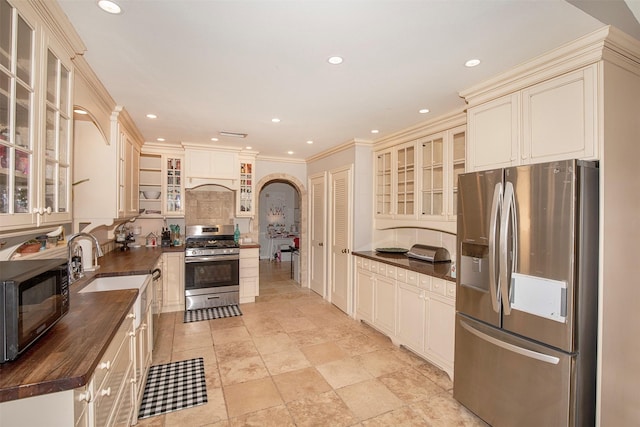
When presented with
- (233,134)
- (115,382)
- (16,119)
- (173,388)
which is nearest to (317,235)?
(233,134)

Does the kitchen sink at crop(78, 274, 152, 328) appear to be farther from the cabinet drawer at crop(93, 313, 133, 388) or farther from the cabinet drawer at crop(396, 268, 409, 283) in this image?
the cabinet drawer at crop(396, 268, 409, 283)

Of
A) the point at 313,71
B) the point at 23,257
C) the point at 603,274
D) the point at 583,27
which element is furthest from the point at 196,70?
the point at 603,274

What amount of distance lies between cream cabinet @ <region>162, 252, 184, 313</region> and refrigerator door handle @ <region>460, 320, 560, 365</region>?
3.85m

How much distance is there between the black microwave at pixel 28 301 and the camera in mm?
1081

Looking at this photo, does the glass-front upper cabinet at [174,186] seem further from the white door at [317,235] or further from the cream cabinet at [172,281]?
the white door at [317,235]

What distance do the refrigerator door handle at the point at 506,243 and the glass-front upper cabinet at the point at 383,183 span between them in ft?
6.89

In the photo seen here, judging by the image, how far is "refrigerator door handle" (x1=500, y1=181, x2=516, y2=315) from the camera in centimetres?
193

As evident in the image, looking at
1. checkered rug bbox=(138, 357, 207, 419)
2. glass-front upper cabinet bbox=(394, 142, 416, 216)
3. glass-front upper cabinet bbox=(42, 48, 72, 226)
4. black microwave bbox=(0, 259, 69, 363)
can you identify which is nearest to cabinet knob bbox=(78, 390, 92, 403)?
black microwave bbox=(0, 259, 69, 363)

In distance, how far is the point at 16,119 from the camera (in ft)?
4.42

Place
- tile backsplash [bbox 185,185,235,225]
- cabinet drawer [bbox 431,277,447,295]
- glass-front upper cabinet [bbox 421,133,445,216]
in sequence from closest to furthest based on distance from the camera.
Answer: cabinet drawer [bbox 431,277,447,295] < glass-front upper cabinet [bbox 421,133,445,216] < tile backsplash [bbox 185,185,235,225]

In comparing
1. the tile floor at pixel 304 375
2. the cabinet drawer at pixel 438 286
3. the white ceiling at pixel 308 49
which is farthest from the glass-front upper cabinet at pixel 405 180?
the tile floor at pixel 304 375

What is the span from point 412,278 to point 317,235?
2.49 meters

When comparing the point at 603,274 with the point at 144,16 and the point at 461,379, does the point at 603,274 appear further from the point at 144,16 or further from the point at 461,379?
the point at 144,16

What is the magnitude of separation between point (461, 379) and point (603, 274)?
1216 millimetres
